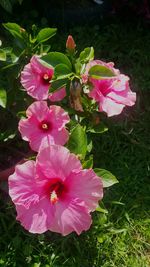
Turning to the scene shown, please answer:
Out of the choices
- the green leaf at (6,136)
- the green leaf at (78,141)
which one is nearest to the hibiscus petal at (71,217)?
the green leaf at (78,141)

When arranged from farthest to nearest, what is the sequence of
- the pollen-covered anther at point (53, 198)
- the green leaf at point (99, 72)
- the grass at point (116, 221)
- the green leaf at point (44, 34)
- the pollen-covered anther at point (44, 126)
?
the grass at point (116, 221)
the green leaf at point (44, 34)
the pollen-covered anther at point (44, 126)
the green leaf at point (99, 72)
the pollen-covered anther at point (53, 198)

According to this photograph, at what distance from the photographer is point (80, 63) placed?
2045mm

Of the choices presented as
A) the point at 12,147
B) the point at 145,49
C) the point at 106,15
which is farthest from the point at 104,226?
the point at 106,15

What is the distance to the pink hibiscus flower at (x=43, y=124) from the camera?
2.01 m

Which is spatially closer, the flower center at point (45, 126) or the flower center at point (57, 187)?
the flower center at point (57, 187)

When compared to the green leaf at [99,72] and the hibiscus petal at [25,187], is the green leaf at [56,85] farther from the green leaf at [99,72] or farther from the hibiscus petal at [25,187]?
the hibiscus petal at [25,187]

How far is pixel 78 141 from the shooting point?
1.99 meters

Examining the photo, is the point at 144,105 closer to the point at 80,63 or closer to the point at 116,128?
the point at 116,128

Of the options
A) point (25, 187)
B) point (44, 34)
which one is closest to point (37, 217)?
point (25, 187)

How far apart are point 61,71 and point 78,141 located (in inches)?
10.8

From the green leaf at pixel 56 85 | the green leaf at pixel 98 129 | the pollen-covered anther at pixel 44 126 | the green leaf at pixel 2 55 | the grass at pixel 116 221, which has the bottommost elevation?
the grass at pixel 116 221

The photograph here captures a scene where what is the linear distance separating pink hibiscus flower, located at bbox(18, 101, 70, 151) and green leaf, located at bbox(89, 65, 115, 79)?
21 cm

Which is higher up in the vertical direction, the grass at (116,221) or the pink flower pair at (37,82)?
the pink flower pair at (37,82)

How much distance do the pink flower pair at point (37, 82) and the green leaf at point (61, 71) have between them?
4.8 inches
